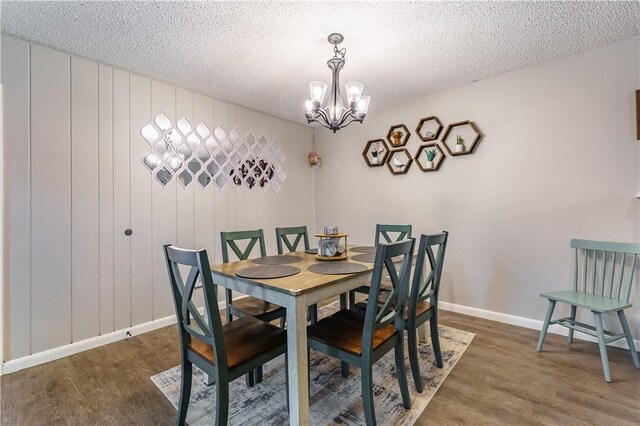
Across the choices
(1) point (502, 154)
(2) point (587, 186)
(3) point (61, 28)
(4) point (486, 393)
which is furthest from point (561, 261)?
(3) point (61, 28)

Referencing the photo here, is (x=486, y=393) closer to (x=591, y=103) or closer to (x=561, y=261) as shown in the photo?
(x=561, y=261)

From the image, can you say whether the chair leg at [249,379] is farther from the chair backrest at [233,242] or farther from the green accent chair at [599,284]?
the green accent chair at [599,284]

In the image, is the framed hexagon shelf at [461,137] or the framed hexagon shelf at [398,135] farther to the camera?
the framed hexagon shelf at [398,135]

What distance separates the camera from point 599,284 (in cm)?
233

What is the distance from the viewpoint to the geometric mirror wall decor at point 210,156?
2.75 metres

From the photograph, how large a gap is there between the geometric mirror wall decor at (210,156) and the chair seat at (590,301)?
311cm

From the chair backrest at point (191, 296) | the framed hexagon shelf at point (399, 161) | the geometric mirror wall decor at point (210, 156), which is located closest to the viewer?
the chair backrest at point (191, 296)

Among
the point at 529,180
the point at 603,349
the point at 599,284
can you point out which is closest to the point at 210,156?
the point at 529,180

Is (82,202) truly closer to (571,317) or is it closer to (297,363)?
(297,363)

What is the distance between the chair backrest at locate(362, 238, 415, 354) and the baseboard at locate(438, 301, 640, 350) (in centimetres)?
179

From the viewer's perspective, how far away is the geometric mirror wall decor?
2.75 metres

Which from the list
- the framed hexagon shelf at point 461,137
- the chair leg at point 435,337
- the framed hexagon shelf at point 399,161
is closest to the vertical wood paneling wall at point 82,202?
the framed hexagon shelf at point 399,161

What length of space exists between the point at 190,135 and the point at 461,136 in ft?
9.30

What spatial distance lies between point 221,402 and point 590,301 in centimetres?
248
